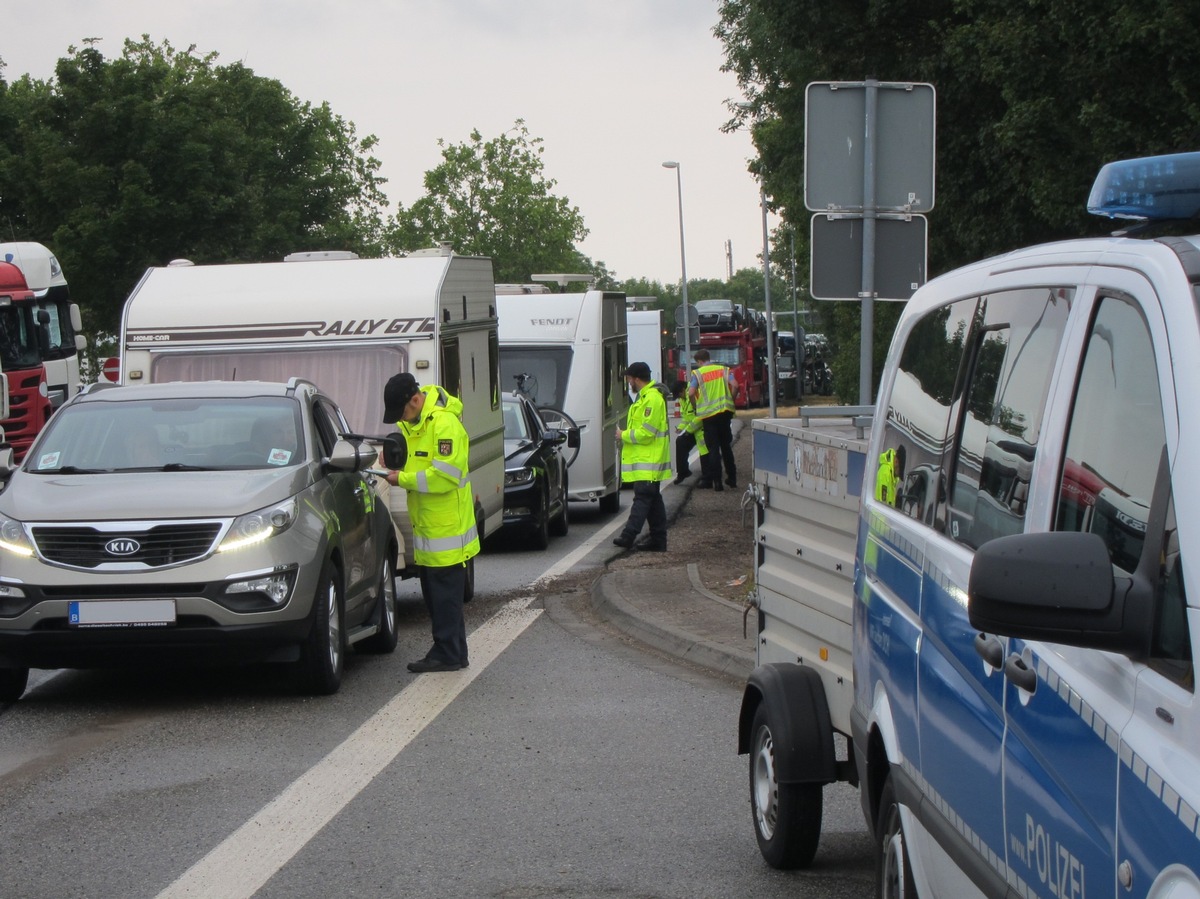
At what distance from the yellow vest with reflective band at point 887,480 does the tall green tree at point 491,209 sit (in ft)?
279

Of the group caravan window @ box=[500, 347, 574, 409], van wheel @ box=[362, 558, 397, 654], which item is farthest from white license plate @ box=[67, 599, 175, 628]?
caravan window @ box=[500, 347, 574, 409]

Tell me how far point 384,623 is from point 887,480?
6619 millimetres

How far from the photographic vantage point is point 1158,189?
3092mm

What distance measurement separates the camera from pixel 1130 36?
44.2 ft

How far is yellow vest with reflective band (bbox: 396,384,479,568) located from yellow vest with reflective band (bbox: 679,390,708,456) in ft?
45.5

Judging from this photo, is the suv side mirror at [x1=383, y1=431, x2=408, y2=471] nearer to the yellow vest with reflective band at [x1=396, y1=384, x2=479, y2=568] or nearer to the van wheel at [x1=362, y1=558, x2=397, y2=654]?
the yellow vest with reflective band at [x1=396, y1=384, x2=479, y2=568]

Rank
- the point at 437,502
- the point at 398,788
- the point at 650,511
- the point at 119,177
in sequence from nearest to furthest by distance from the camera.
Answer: the point at 398,788 < the point at 437,502 < the point at 650,511 < the point at 119,177

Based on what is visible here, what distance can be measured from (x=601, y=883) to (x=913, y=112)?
4921mm

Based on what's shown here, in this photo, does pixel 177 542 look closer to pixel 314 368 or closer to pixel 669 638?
pixel 669 638

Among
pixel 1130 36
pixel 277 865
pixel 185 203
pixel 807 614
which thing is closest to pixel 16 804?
pixel 277 865

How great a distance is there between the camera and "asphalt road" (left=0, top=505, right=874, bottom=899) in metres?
5.83

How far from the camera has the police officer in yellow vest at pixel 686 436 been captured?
79.7 feet

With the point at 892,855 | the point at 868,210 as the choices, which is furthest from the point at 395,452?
the point at 892,855

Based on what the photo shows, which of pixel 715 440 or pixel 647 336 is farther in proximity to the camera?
pixel 647 336
